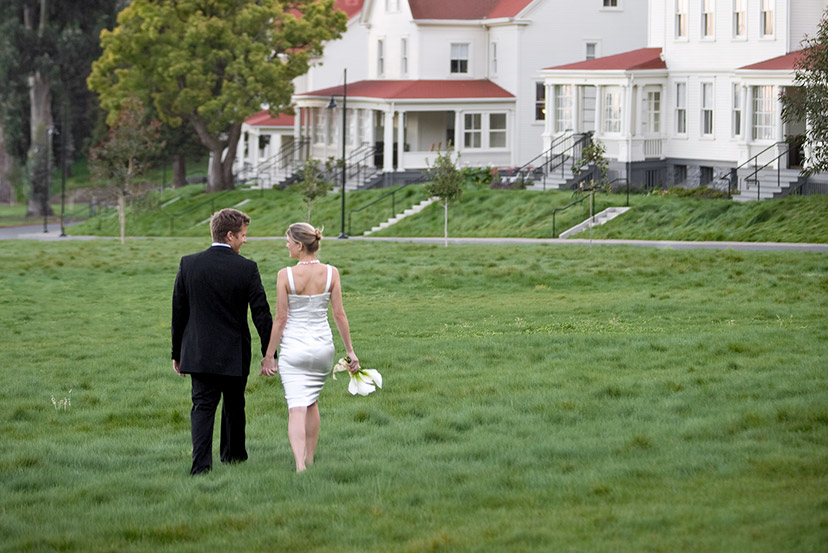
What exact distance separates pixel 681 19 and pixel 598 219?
11637 millimetres

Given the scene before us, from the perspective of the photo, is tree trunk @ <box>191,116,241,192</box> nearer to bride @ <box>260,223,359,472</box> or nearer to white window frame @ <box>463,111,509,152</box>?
white window frame @ <box>463,111,509,152</box>

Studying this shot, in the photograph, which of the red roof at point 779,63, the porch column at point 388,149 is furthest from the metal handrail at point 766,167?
the porch column at point 388,149

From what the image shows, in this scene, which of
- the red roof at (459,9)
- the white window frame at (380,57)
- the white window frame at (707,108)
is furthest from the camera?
the white window frame at (380,57)

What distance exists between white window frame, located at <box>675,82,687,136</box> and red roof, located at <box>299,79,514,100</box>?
10.8 meters

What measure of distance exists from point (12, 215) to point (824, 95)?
66.0 metres

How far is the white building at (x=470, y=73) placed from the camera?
5525 cm

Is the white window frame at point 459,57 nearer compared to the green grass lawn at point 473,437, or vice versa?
the green grass lawn at point 473,437

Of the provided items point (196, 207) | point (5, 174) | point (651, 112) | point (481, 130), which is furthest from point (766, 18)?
point (5, 174)

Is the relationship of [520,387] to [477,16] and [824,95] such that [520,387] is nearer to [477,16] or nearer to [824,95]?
[824,95]

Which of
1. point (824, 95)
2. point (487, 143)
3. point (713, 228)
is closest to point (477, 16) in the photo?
point (487, 143)

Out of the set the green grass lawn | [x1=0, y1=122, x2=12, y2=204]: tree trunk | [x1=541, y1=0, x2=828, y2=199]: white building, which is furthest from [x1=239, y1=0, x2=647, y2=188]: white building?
the green grass lawn

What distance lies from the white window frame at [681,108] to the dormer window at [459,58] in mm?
13696

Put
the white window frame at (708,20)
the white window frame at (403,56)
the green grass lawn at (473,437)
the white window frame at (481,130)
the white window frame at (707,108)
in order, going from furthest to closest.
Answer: the white window frame at (403,56)
the white window frame at (481,130)
the white window frame at (707,108)
the white window frame at (708,20)
the green grass lawn at (473,437)

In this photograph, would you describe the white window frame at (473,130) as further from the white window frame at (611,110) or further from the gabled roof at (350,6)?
the gabled roof at (350,6)
